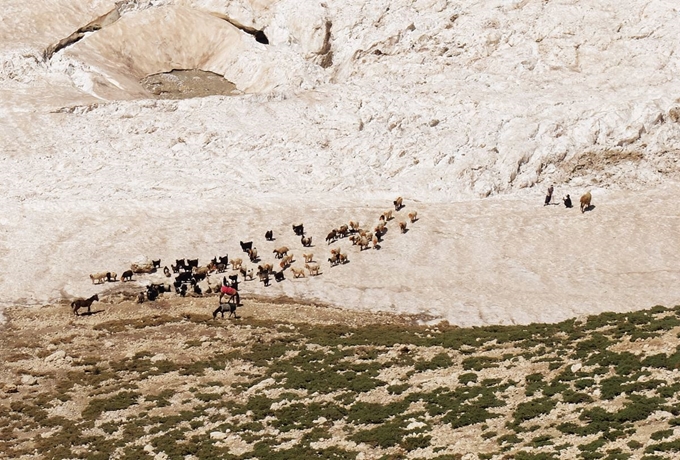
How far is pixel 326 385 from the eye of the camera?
42.4 metres

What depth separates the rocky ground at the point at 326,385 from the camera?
33.2 metres

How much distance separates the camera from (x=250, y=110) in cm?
Answer: 8306

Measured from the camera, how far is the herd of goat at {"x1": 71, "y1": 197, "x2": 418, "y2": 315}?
58.7 meters

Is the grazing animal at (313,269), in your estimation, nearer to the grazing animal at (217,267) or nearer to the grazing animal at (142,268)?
the grazing animal at (217,267)

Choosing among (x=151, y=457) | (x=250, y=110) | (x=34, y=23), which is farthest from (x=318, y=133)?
(x=151, y=457)

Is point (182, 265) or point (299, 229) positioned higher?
point (299, 229)

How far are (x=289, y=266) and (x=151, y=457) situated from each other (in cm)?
2795

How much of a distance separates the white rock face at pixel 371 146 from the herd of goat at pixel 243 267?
1.22 m

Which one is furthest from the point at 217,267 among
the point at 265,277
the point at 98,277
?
the point at 98,277

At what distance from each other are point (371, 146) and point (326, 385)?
3965 cm

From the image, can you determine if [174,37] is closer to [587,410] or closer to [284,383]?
[284,383]

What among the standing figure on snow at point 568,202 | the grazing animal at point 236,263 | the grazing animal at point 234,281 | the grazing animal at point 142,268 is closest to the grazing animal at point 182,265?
the grazing animal at point 142,268

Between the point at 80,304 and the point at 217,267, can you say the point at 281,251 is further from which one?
the point at 80,304

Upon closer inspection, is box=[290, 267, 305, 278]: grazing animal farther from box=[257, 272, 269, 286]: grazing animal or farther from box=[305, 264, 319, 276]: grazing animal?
box=[257, 272, 269, 286]: grazing animal
